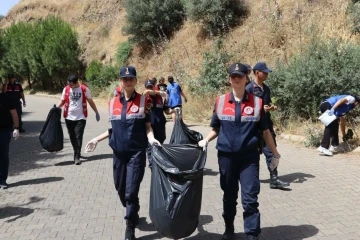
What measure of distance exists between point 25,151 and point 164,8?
52.8ft

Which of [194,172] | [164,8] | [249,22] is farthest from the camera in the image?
[164,8]

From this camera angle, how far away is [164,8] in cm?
2334

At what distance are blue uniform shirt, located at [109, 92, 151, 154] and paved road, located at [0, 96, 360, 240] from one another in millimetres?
1074

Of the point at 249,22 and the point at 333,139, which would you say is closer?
the point at 333,139

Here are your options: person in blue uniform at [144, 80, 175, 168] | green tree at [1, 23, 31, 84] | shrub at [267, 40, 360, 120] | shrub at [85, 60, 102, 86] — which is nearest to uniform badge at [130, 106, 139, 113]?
person in blue uniform at [144, 80, 175, 168]

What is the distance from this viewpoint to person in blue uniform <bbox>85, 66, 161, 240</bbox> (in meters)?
4.04

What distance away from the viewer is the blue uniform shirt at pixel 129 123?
4.05m

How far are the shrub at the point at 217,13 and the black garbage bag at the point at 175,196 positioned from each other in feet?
54.7

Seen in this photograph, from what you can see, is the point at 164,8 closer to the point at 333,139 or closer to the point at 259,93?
the point at 333,139

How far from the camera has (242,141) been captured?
12.1 feet

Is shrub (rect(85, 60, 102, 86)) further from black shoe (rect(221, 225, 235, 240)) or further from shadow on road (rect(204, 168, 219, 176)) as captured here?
black shoe (rect(221, 225, 235, 240))

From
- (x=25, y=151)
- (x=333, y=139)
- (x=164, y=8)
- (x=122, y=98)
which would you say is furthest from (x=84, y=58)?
(x=122, y=98)

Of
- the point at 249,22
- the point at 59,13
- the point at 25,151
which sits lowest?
the point at 25,151

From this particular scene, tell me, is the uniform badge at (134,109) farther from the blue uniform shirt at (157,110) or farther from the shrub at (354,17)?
the shrub at (354,17)
